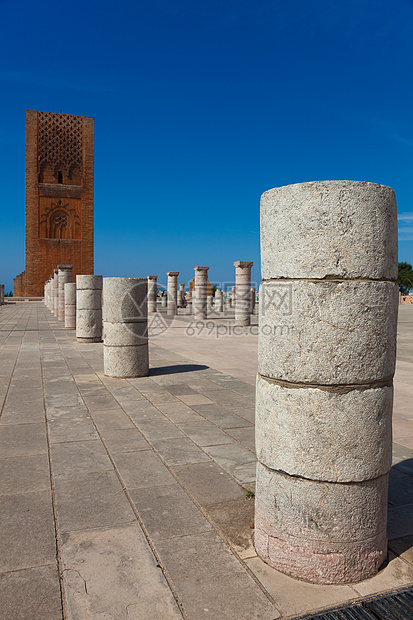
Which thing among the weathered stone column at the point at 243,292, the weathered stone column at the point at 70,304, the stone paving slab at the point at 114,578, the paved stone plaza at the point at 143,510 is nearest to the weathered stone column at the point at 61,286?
the weathered stone column at the point at 70,304

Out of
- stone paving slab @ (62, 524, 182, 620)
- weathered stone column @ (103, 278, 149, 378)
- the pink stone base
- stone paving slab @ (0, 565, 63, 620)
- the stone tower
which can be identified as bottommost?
stone paving slab @ (0, 565, 63, 620)

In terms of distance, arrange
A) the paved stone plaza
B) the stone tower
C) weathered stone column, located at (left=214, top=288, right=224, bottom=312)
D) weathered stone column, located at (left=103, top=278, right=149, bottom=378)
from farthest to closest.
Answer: the stone tower
weathered stone column, located at (left=214, top=288, right=224, bottom=312)
weathered stone column, located at (left=103, top=278, right=149, bottom=378)
the paved stone plaza

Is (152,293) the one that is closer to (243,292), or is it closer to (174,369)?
(243,292)

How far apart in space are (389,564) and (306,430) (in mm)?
998

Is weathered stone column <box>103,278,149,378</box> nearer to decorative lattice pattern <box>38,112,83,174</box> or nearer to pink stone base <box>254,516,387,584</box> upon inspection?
pink stone base <box>254,516,387,584</box>

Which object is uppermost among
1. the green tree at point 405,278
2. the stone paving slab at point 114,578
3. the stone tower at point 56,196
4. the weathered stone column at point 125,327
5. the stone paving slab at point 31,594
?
the stone tower at point 56,196

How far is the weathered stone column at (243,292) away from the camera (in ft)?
67.1

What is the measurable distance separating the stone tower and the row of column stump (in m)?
49.6

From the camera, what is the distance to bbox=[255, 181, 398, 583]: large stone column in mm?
2523

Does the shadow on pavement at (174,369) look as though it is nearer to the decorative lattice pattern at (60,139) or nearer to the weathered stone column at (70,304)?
the weathered stone column at (70,304)

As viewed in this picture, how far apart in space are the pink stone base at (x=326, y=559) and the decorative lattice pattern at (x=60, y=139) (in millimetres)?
52401

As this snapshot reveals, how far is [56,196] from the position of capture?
163 ft

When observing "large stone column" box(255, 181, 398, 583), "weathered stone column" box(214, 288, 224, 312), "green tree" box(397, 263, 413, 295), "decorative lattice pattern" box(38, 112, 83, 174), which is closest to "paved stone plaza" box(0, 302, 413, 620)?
"large stone column" box(255, 181, 398, 583)

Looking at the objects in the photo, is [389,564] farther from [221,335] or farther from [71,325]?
[71,325]
